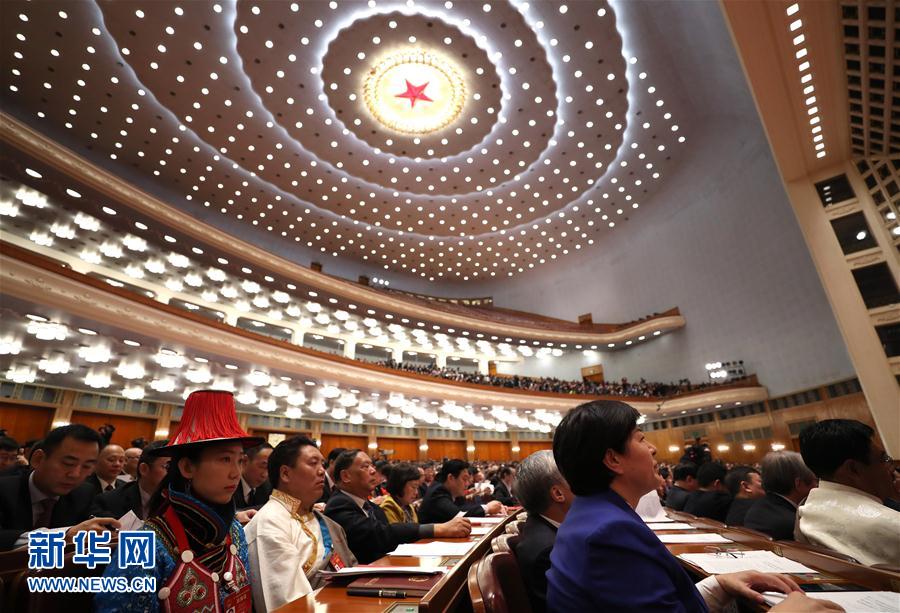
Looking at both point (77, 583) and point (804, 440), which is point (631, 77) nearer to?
point (804, 440)

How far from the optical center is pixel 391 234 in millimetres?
20672

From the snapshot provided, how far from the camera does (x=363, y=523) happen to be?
2.41 metres

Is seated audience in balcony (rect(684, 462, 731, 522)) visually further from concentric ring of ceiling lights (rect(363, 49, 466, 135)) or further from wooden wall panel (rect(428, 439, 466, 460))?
wooden wall panel (rect(428, 439, 466, 460))

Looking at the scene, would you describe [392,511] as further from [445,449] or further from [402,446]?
[445,449]

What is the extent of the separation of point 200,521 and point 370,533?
44.0 inches

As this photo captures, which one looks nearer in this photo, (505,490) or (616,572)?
(616,572)

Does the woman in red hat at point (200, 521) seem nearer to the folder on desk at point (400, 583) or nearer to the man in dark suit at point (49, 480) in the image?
the folder on desk at point (400, 583)

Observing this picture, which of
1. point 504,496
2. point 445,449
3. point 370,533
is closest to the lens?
point 370,533

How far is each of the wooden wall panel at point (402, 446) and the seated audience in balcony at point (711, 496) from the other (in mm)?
15001

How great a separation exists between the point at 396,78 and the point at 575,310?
52.0 ft

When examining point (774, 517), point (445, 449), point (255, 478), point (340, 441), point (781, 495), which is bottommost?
point (774, 517)

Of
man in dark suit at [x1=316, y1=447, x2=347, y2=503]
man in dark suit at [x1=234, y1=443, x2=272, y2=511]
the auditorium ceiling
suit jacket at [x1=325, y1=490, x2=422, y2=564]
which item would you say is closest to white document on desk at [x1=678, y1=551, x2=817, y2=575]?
suit jacket at [x1=325, y1=490, x2=422, y2=564]

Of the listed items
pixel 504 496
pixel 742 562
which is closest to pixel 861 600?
pixel 742 562

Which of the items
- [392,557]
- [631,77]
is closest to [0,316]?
[392,557]
